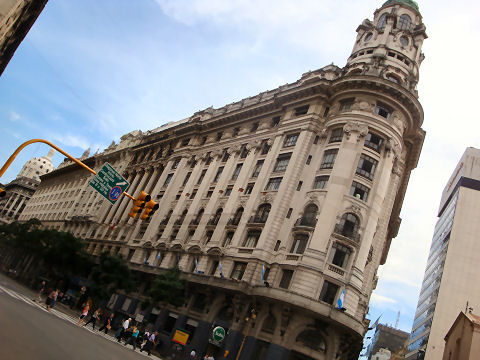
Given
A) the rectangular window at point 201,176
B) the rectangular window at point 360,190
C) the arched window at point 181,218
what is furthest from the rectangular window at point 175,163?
the rectangular window at point 360,190

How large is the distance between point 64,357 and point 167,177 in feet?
161

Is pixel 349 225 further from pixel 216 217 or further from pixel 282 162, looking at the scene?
pixel 216 217

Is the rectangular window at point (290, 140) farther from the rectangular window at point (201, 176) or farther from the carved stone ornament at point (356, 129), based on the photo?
the rectangular window at point (201, 176)

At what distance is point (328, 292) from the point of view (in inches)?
1380

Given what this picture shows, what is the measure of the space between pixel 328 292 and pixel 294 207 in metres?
9.59

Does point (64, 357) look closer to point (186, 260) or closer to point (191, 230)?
point (186, 260)

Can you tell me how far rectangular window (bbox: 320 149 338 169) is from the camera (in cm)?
4117

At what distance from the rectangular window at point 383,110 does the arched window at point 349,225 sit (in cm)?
1231

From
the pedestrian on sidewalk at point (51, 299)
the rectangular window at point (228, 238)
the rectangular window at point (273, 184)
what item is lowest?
the pedestrian on sidewalk at point (51, 299)

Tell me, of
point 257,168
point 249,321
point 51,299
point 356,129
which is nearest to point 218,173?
point 257,168

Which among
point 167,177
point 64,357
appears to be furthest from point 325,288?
point 167,177

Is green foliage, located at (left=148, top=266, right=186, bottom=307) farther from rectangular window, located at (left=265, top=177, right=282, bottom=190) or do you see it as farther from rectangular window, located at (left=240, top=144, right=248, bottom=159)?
rectangular window, located at (left=240, top=144, right=248, bottom=159)

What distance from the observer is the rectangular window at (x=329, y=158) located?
135 ft

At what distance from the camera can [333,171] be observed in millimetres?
39562
